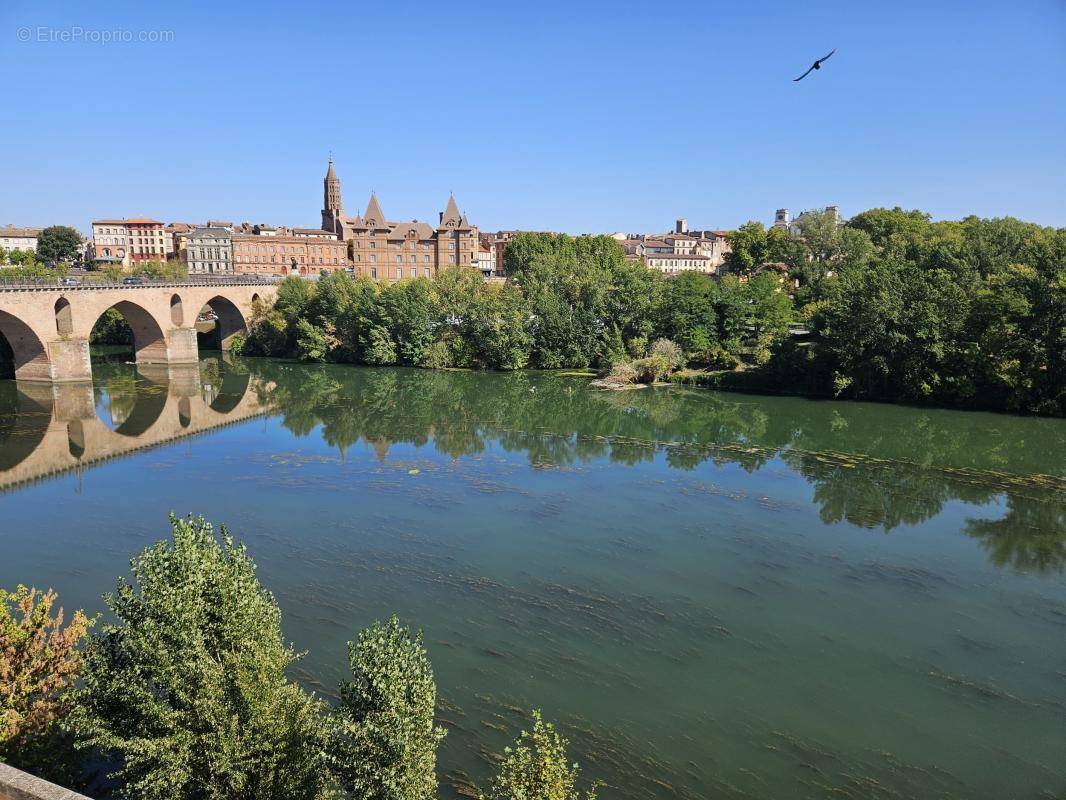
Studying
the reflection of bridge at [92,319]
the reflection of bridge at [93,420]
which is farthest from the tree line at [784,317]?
the reflection of bridge at [93,420]

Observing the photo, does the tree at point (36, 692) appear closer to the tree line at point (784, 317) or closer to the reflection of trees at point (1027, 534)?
the reflection of trees at point (1027, 534)

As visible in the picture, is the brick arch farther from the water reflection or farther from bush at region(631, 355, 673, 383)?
bush at region(631, 355, 673, 383)

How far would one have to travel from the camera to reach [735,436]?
34031mm

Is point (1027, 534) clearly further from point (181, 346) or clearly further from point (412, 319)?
point (181, 346)

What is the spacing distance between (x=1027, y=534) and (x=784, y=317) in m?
28.7

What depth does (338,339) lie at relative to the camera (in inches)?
2360

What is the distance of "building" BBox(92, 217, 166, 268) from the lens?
125 m

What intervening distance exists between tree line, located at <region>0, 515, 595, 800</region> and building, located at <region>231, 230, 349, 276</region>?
3776 inches

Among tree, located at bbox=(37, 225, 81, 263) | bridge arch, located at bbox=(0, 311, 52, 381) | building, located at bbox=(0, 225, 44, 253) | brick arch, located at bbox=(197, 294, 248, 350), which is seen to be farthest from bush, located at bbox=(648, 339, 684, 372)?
building, located at bbox=(0, 225, 44, 253)

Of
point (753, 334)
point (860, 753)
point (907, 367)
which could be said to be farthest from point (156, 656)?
point (753, 334)

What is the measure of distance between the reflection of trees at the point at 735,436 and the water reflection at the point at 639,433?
9 centimetres

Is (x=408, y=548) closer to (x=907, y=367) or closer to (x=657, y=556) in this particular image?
(x=657, y=556)

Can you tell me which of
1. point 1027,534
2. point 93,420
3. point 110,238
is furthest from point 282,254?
point 1027,534

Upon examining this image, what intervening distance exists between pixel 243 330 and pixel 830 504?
180ft
